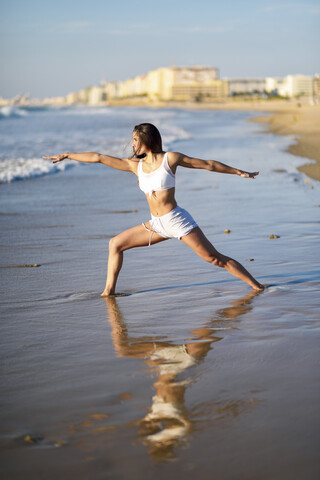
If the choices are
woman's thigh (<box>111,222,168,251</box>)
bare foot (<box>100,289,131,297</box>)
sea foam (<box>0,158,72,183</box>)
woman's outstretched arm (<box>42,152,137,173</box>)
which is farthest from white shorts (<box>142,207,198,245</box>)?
sea foam (<box>0,158,72,183</box>)

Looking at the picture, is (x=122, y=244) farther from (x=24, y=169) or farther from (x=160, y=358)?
(x=24, y=169)

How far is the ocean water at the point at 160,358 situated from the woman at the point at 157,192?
1.00 feet

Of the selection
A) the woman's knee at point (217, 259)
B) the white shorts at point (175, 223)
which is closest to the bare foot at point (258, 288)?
the woman's knee at point (217, 259)

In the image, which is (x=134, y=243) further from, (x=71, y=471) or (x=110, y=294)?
(x=71, y=471)

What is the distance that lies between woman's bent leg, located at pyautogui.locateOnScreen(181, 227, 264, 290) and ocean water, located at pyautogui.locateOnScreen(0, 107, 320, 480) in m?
0.11

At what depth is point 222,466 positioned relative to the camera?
2166 mm

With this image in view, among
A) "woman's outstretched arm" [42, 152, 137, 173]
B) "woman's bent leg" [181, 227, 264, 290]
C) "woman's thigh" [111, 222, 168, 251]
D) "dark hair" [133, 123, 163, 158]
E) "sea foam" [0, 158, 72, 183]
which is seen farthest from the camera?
"sea foam" [0, 158, 72, 183]

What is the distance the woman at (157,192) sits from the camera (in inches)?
174

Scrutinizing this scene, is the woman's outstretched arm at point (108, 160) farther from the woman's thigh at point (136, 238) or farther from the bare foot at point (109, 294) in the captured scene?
the bare foot at point (109, 294)

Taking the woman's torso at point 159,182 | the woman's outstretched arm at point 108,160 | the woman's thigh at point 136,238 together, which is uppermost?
the woman's outstretched arm at point 108,160

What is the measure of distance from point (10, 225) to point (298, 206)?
13.5 ft

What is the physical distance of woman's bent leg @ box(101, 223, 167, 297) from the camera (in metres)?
4.76

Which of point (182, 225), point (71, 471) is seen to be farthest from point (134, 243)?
point (71, 471)

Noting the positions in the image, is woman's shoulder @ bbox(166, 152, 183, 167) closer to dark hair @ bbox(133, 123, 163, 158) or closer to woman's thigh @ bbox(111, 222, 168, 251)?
dark hair @ bbox(133, 123, 163, 158)
